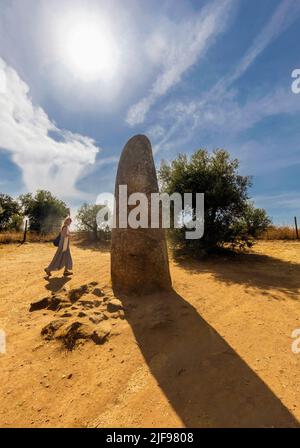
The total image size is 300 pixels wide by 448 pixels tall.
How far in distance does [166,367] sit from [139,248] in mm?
2608

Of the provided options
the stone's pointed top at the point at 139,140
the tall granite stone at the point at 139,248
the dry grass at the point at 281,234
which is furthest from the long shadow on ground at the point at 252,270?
the dry grass at the point at 281,234

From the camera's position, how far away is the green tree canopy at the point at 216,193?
34.3 ft

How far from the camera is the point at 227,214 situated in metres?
10.9

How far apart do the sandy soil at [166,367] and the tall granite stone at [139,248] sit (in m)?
0.35

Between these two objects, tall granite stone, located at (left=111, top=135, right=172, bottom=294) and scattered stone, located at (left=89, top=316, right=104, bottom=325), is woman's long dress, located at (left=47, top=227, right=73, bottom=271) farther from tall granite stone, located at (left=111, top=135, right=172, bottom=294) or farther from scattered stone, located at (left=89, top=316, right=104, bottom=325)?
scattered stone, located at (left=89, top=316, right=104, bottom=325)

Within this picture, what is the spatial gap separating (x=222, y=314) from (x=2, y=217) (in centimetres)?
3715

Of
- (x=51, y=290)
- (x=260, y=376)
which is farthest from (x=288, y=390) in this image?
(x=51, y=290)

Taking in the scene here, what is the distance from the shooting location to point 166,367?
314cm

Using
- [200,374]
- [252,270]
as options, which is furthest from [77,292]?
[252,270]

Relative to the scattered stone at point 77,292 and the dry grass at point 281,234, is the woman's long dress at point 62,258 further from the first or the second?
the dry grass at point 281,234

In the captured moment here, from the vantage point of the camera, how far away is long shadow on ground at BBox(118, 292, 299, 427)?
7.66 feet

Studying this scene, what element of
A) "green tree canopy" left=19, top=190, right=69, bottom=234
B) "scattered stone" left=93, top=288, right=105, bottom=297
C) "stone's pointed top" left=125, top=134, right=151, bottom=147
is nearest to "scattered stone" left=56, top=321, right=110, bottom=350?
"scattered stone" left=93, top=288, right=105, bottom=297

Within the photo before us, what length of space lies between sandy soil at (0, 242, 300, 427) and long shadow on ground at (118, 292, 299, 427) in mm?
11
